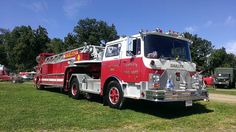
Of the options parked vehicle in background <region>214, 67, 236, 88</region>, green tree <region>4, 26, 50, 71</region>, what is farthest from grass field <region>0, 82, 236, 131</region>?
green tree <region>4, 26, 50, 71</region>

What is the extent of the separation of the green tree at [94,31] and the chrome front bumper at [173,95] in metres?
68.1

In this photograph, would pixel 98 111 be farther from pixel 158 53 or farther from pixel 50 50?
pixel 50 50

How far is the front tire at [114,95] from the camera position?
11.8 meters

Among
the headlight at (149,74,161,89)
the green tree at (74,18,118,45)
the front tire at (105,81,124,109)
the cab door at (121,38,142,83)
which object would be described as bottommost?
the front tire at (105,81,124,109)

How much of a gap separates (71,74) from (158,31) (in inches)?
287

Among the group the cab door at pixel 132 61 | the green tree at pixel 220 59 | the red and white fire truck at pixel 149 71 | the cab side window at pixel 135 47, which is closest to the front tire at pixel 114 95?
the red and white fire truck at pixel 149 71

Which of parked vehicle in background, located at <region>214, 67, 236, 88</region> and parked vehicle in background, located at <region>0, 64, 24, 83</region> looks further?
parked vehicle in background, located at <region>0, 64, 24, 83</region>

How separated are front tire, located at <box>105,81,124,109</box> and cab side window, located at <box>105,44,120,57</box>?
45.1 inches

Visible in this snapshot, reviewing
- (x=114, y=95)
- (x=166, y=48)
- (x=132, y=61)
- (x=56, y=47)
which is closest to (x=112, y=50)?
(x=132, y=61)

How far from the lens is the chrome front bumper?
10.1 meters

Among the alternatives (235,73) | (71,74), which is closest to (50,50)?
(235,73)

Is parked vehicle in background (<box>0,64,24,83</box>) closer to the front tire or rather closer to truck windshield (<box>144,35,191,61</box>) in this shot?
the front tire

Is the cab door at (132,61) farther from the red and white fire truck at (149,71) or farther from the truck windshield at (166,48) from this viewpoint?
the truck windshield at (166,48)

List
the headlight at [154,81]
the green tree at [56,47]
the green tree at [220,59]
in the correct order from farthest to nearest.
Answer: the green tree at [220,59], the green tree at [56,47], the headlight at [154,81]
